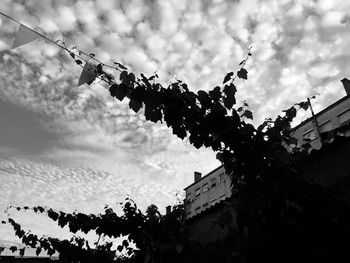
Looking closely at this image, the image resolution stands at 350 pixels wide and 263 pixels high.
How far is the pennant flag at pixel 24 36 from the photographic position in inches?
132

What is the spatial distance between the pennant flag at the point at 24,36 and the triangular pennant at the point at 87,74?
888 millimetres

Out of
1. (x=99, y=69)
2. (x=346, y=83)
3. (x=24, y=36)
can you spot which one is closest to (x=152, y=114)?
(x=99, y=69)

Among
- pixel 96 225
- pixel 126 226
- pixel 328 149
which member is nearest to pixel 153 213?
pixel 126 226

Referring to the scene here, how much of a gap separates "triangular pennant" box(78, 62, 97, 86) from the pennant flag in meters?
0.89

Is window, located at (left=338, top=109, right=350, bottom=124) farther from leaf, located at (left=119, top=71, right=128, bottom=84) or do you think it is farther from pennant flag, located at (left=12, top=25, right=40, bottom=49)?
pennant flag, located at (left=12, top=25, right=40, bottom=49)

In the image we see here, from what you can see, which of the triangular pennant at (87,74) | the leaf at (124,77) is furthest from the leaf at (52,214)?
the leaf at (124,77)

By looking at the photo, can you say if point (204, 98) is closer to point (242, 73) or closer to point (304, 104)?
point (242, 73)

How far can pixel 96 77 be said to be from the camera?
9.51ft

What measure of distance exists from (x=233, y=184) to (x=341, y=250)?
105cm

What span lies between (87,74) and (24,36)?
3.54 feet

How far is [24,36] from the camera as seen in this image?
338 centimetres

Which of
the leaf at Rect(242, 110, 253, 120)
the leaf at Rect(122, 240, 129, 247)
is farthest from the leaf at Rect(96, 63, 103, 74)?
the leaf at Rect(122, 240, 129, 247)

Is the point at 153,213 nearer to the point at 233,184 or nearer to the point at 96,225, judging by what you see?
the point at 96,225

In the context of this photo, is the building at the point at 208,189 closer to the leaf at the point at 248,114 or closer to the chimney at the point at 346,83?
the chimney at the point at 346,83
